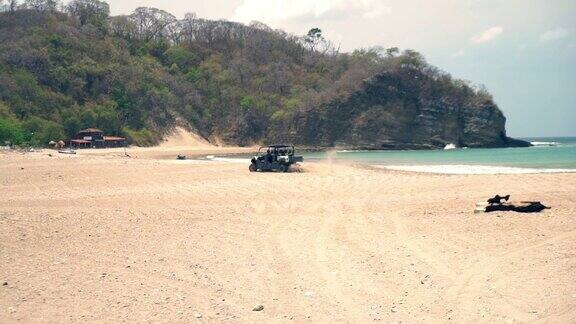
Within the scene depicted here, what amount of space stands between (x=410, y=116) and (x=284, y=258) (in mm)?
93912

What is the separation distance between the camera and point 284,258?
36.1ft

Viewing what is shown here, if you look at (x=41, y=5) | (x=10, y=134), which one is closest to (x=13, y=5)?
(x=41, y=5)

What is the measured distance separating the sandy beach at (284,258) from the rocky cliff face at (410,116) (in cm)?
8024

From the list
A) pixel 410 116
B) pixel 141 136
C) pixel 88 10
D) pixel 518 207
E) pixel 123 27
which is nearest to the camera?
pixel 518 207

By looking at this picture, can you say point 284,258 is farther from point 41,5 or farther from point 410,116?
point 41,5

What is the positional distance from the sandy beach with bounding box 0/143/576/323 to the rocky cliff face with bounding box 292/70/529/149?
80244mm

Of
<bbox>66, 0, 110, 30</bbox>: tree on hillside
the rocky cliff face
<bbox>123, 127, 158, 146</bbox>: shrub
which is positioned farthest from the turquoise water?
<bbox>66, 0, 110, 30</bbox>: tree on hillside

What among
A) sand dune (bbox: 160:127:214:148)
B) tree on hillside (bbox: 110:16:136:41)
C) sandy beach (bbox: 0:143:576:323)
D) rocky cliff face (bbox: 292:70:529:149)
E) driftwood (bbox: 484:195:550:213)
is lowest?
sandy beach (bbox: 0:143:576:323)

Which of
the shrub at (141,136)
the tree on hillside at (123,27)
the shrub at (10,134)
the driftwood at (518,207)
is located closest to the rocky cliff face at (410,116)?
the shrub at (141,136)

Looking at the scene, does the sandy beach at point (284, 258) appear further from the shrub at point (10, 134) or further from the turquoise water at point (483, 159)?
the shrub at point (10, 134)

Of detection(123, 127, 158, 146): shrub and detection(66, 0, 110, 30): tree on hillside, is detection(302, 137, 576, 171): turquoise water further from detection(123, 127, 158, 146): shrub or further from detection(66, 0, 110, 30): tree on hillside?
detection(66, 0, 110, 30): tree on hillside

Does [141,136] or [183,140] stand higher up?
[141,136]

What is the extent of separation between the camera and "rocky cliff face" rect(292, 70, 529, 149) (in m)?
100

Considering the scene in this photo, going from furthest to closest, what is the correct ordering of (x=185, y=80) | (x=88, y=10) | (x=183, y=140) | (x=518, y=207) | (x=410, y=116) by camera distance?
1. (x=88, y=10)
2. (x=185, y=80)
3. (x=410, y=116)
4. (x=183, y=140)
5. (x=518, y=207)
